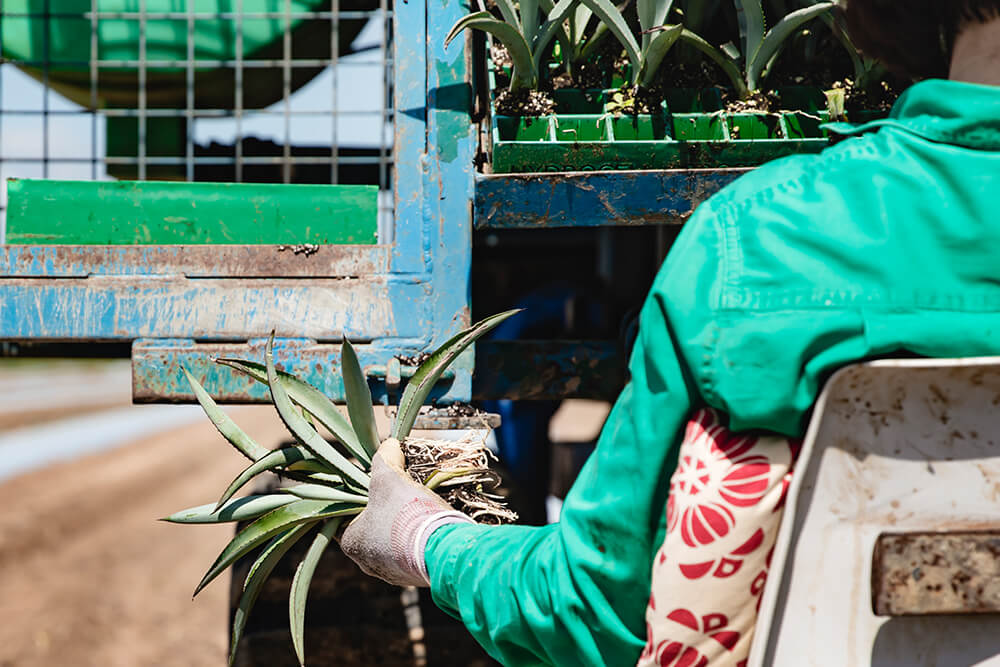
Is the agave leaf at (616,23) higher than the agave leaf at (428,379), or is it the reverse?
the agave leaf at (616,23)

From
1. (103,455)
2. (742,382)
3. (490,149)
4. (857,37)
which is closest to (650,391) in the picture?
(742,382)

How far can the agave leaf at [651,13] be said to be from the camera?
180 centimetres

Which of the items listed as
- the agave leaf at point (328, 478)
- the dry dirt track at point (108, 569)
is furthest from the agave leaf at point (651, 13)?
the dry dirt track at point (108, 569)

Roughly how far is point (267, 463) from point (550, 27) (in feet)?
3.20

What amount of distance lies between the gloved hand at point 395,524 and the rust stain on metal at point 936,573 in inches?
24.9

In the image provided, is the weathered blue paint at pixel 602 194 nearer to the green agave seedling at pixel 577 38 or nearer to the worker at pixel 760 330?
the green agave seedling at pixel 577 38

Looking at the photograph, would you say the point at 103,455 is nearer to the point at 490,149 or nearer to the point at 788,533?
the point at 490,149

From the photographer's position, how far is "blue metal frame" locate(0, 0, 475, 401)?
1.94 meters

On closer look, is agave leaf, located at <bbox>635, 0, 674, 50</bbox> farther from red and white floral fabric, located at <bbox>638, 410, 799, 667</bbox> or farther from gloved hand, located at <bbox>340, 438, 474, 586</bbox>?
red and white floral fabric, located at <bbox>638, 410, 799, 667</bbox>

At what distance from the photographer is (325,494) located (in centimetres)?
167

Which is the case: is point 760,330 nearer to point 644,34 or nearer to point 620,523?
point 620,523

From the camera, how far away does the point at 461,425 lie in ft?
6.37

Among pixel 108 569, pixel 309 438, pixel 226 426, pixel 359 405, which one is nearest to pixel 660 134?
pixel 359 405

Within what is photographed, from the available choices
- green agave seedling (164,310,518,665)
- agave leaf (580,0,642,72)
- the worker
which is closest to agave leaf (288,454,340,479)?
green agave seedling (164,310,518,665)
